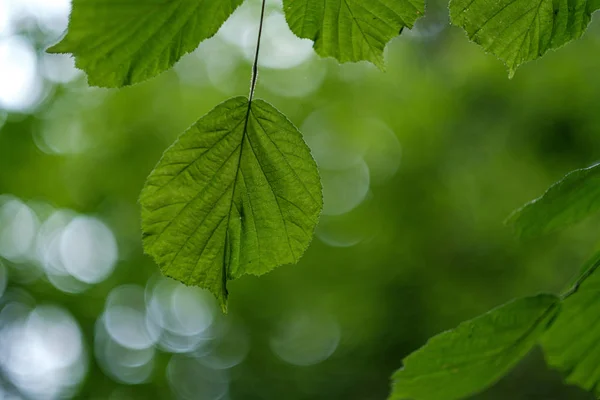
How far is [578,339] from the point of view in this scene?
0.75 m

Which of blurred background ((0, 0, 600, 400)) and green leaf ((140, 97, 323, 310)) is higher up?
blurred background ((0, 0, 600, 400))

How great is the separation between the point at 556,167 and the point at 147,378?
5.83 meters

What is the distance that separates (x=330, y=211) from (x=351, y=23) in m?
6.35

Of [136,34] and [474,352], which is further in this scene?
[474,352]

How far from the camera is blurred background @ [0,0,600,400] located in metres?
5.52

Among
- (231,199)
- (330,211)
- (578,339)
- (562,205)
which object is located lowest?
(578,339)

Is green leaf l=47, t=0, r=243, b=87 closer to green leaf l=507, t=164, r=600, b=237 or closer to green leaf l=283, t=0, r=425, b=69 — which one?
green leaf l=283, t=0, r=425, b=69

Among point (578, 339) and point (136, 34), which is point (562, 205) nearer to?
point (578, 339)

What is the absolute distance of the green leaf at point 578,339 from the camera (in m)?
0.70

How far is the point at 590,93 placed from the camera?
4.96m

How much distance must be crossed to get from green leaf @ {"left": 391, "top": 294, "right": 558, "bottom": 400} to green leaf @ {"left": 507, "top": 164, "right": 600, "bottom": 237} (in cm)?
10

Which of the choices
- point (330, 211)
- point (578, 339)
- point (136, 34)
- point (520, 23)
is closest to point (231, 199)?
point (136, 34)

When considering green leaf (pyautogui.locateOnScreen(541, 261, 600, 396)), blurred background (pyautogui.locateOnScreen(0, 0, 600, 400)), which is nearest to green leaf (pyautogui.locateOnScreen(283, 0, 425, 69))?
green leaf (pyautogui.locateOnScreen(541, 261, 600, 396))

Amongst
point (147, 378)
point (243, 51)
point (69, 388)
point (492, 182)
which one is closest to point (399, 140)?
point (492, 182)
